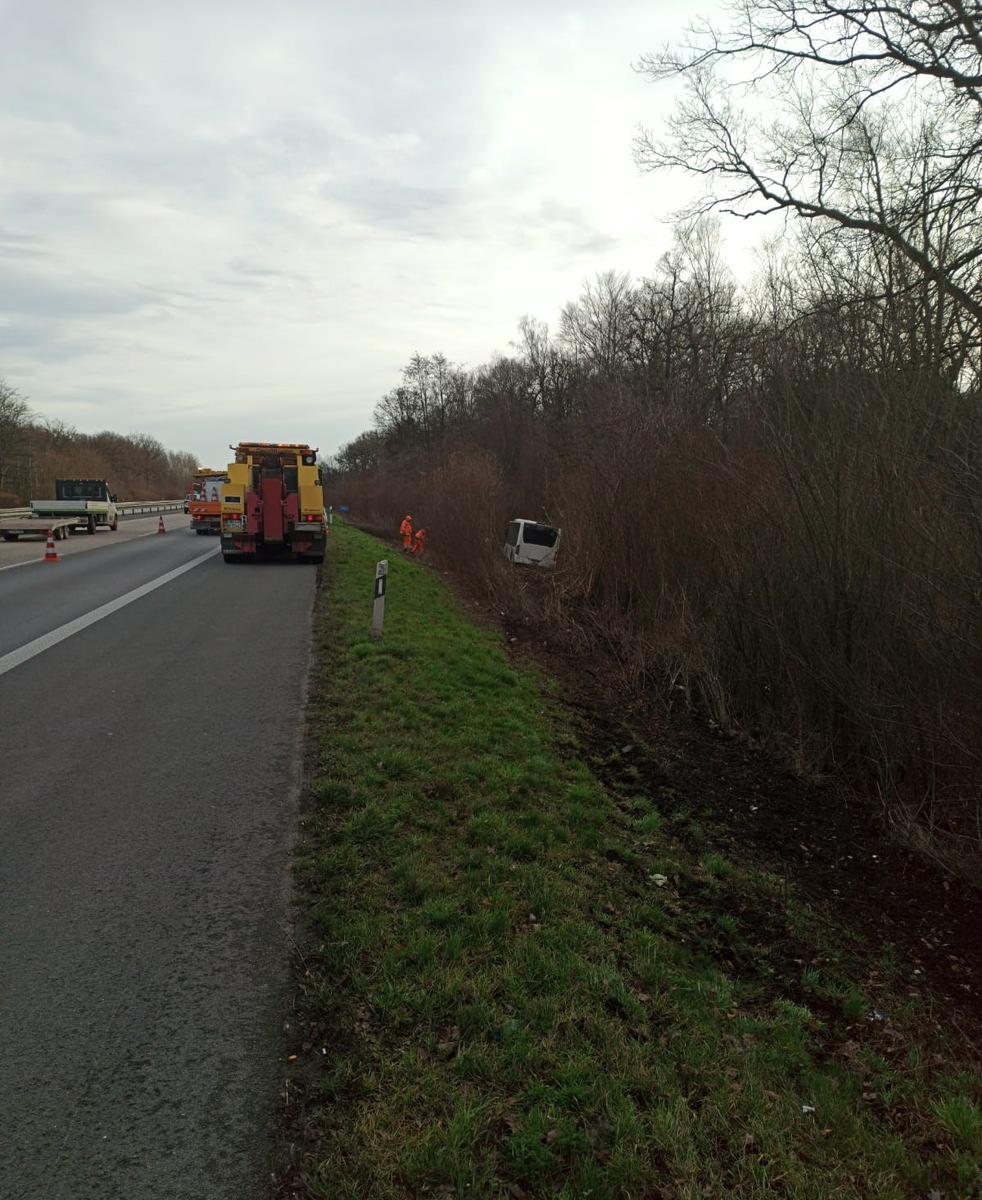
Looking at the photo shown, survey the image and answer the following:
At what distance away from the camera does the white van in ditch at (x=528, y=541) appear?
73.4 ft

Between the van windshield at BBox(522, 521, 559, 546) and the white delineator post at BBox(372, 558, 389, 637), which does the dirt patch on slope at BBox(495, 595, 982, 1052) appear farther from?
the van windshield at BBox(522, 521, 559, 546)

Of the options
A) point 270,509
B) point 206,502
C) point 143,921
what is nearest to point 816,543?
point 143,921

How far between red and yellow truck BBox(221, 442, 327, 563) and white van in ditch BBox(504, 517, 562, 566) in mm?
4985

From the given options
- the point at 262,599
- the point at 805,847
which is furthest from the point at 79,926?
the point at 262,599

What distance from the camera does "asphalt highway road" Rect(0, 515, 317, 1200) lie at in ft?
8.46

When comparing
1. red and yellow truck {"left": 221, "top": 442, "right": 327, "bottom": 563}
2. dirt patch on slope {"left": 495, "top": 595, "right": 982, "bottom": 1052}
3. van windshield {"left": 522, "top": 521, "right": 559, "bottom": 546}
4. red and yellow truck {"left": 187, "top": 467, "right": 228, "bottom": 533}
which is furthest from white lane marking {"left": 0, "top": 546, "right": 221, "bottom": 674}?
red and yellow truck {"left": 187, "top": 467, "right": 228, "bottom": 533}

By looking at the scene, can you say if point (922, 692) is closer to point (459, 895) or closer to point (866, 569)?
point (866, 569)

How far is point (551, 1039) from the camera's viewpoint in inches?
126

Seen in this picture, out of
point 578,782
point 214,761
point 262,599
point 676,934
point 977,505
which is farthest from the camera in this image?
point 262,599

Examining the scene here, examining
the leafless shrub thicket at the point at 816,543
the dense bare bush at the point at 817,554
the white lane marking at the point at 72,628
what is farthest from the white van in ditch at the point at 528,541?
the white lane marking at the point at 72,628

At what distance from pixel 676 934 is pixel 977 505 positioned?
10.1ft

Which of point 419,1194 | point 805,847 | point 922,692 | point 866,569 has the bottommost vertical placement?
point 805,847

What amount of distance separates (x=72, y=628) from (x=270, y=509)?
9830mm

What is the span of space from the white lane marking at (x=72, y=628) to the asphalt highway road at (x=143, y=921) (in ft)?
0.33
